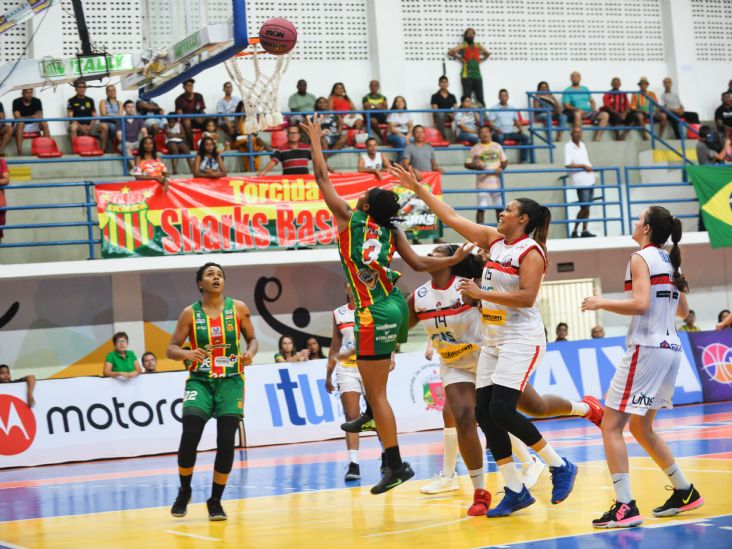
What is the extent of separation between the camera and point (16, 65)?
14.0 meters

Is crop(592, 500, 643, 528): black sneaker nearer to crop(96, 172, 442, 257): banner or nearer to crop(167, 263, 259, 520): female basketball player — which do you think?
crop(167, 263, 259, 520): female basketball player

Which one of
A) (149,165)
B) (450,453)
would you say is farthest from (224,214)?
(450,453)

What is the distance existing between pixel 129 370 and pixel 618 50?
16880 mm

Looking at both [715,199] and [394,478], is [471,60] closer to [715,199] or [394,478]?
[715,199]

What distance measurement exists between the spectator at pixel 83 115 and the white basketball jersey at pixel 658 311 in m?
15.1

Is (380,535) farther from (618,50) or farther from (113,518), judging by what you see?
(618,50)

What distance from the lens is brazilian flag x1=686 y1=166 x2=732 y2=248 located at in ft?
74.8

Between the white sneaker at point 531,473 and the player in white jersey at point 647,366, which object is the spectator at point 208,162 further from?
the player in white jersey at point 647,366

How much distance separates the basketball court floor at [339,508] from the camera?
7.28 metres

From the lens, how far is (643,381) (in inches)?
295

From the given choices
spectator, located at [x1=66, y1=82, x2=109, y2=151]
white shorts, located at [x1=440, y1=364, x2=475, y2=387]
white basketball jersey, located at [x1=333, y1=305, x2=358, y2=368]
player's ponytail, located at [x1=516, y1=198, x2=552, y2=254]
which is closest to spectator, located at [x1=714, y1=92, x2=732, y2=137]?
spectator, located at [x1=66, y1=82, x2=109, y2=151]

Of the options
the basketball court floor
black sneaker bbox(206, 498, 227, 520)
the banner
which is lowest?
the basketball court floor

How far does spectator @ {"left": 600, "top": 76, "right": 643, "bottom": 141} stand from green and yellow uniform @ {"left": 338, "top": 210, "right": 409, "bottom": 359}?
18628 mm

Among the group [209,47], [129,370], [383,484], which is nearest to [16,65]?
[209,47]
